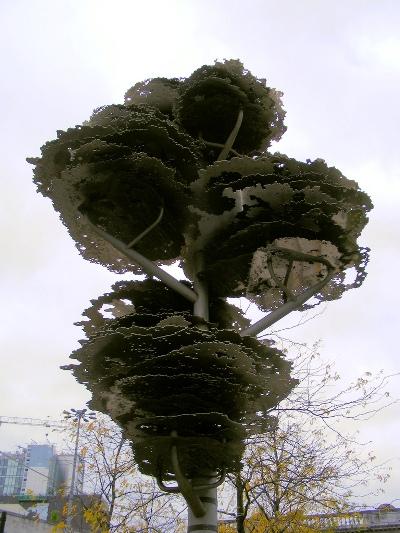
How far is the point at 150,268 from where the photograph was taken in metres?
5.49

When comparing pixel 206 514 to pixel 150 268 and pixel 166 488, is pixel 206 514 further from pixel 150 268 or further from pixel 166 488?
pixel 150 268

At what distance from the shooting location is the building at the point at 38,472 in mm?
18906

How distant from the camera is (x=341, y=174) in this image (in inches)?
206

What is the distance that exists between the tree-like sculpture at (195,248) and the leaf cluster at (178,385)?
0.04ft

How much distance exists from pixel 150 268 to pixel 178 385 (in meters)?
1.44

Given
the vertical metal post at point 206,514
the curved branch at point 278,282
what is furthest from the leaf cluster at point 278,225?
the vertical metal post at point 206,514

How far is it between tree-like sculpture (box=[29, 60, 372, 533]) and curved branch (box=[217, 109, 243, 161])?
0.7 inches

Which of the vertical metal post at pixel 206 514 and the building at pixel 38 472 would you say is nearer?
the vertical metal post at pixel 206 514

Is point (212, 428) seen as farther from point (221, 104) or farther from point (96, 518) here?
point (96, 518)

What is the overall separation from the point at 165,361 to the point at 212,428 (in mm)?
683

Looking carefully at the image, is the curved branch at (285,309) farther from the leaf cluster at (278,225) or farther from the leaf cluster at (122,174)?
the leaf cluster at (122,174)

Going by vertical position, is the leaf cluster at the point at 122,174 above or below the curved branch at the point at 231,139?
below

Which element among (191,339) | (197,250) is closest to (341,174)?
(197,250)

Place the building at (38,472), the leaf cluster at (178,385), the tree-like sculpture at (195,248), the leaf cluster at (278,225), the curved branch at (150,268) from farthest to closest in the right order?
the building at (38,472) < the curved branch at (150,268) < the leaf cluster at (278,225) < the tree-like sculpture at (195,248) < the leaf cluster at (178,385)
